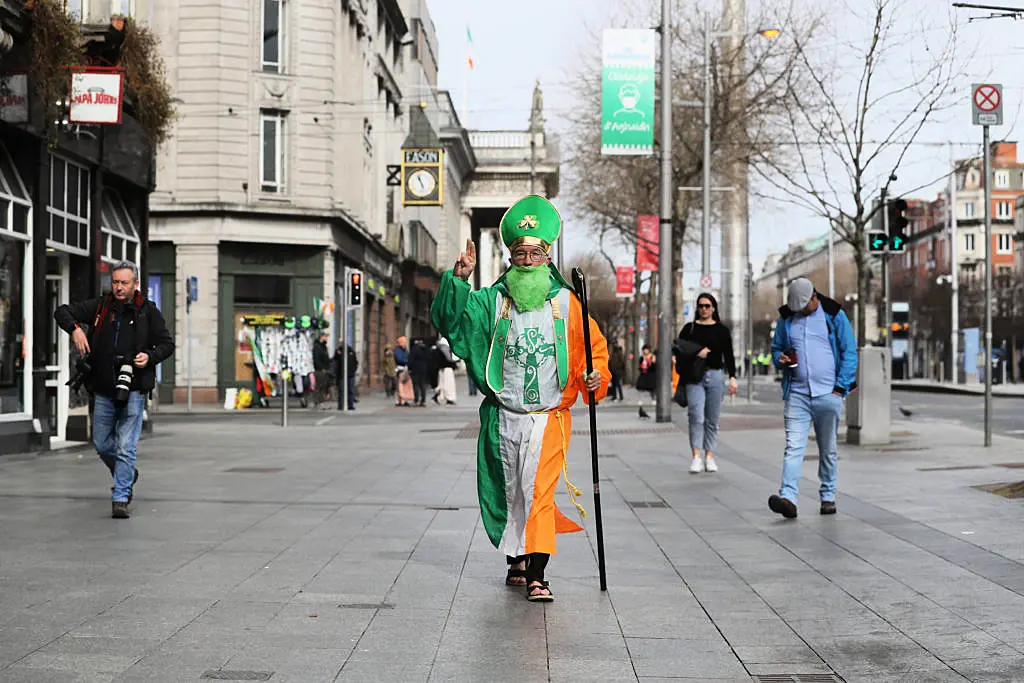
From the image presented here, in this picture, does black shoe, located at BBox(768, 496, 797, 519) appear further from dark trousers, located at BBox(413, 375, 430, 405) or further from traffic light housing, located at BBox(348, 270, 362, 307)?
dark trousers, located at BBox(413, 375, 430, 405)

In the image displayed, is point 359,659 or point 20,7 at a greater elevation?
point 20,7

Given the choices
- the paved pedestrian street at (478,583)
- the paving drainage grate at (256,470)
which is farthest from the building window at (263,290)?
the paved pedestrian street at (478,583)

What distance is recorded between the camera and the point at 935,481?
43.2 feet

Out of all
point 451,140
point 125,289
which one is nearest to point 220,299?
point 125,289

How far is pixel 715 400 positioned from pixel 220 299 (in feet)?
78.1

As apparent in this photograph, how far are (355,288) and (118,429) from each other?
67.9ft

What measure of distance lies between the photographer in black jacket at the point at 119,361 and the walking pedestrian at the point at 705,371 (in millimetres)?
5838

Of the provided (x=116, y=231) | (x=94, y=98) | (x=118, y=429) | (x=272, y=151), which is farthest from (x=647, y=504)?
(x=272, y=151)

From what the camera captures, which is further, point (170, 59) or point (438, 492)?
point (170, 59)

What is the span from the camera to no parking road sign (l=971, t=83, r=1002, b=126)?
16484 mm

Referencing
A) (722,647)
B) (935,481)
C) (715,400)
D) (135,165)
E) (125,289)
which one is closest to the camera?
(722,647)

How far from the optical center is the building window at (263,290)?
36.6 m

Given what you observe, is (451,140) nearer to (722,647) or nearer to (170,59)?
(170,59)

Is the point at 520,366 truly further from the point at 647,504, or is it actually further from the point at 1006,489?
the point at 1006,489
